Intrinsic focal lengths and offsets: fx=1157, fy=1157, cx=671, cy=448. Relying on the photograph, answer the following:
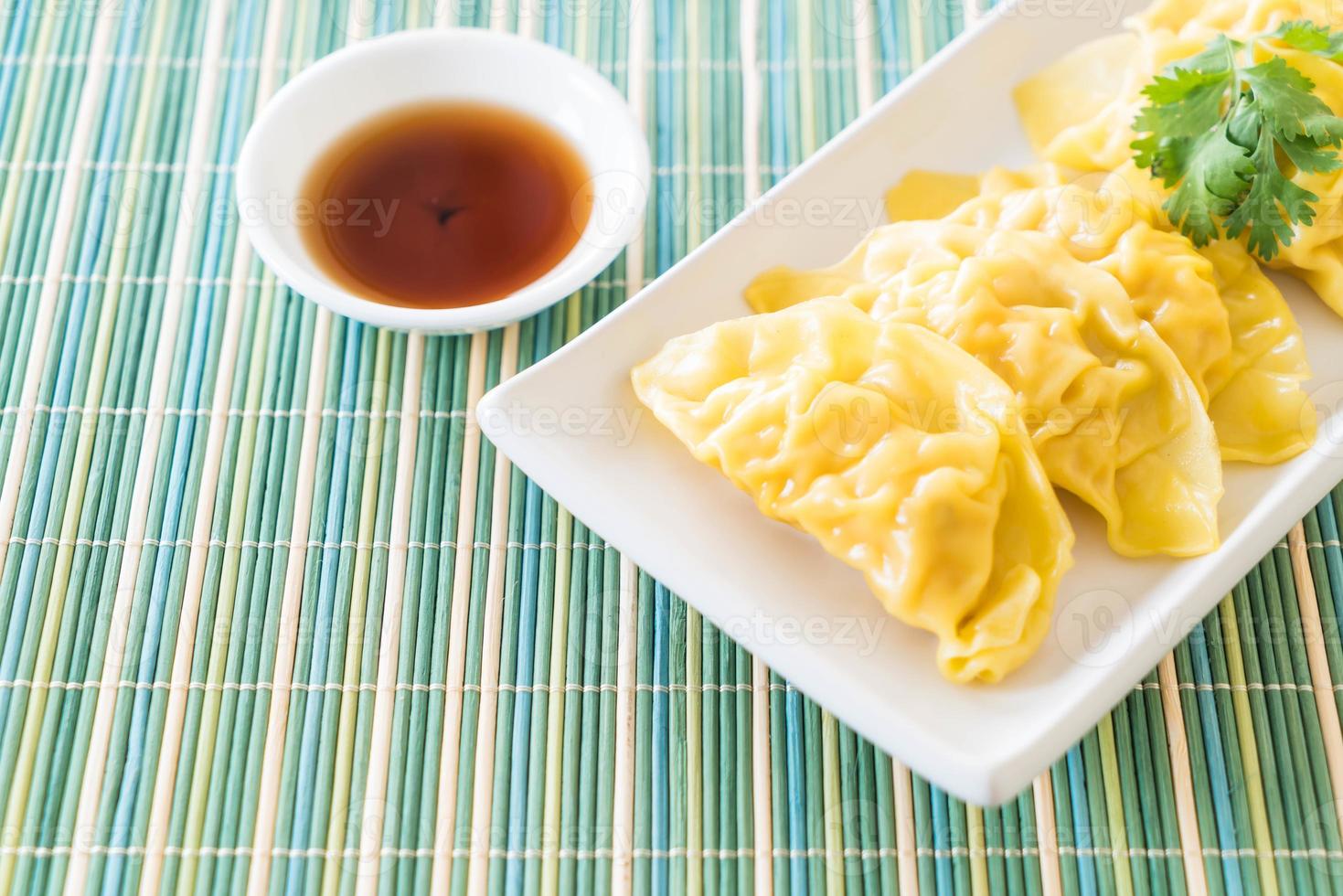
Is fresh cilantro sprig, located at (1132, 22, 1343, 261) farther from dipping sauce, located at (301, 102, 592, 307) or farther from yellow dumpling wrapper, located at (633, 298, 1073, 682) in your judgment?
dipping sauce, located at (301, 102, 592, 307)

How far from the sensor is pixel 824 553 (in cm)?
252

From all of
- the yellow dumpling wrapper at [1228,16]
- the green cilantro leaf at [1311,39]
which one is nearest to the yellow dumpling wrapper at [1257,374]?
the green cilantro leaf at [1311,39]

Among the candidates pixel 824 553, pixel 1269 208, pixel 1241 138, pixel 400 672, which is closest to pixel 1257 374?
pixel 1269 208

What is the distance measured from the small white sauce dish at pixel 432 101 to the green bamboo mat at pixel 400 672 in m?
0.33

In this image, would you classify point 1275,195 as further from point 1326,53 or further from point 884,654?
point 884,654

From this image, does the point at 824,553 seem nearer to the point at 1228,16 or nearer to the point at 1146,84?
the point at 1146,84

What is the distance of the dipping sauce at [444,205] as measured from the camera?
10.2 ft

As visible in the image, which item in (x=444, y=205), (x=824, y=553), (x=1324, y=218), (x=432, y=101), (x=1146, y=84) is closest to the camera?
(x=824, y=553)

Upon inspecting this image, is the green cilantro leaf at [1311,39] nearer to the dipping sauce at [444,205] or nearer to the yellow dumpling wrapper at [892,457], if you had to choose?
the yellow dumpling wrapper at [892,457]

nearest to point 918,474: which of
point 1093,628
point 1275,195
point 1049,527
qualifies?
point 1049,527

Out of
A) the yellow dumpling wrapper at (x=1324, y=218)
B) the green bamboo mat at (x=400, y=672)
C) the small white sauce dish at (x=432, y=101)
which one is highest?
the yellow dumpling wrapper at (x=1324, y=218)

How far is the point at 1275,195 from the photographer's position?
108 inches

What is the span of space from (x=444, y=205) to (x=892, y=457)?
1.57 m

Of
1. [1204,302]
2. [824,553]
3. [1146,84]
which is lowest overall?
[824,553]
